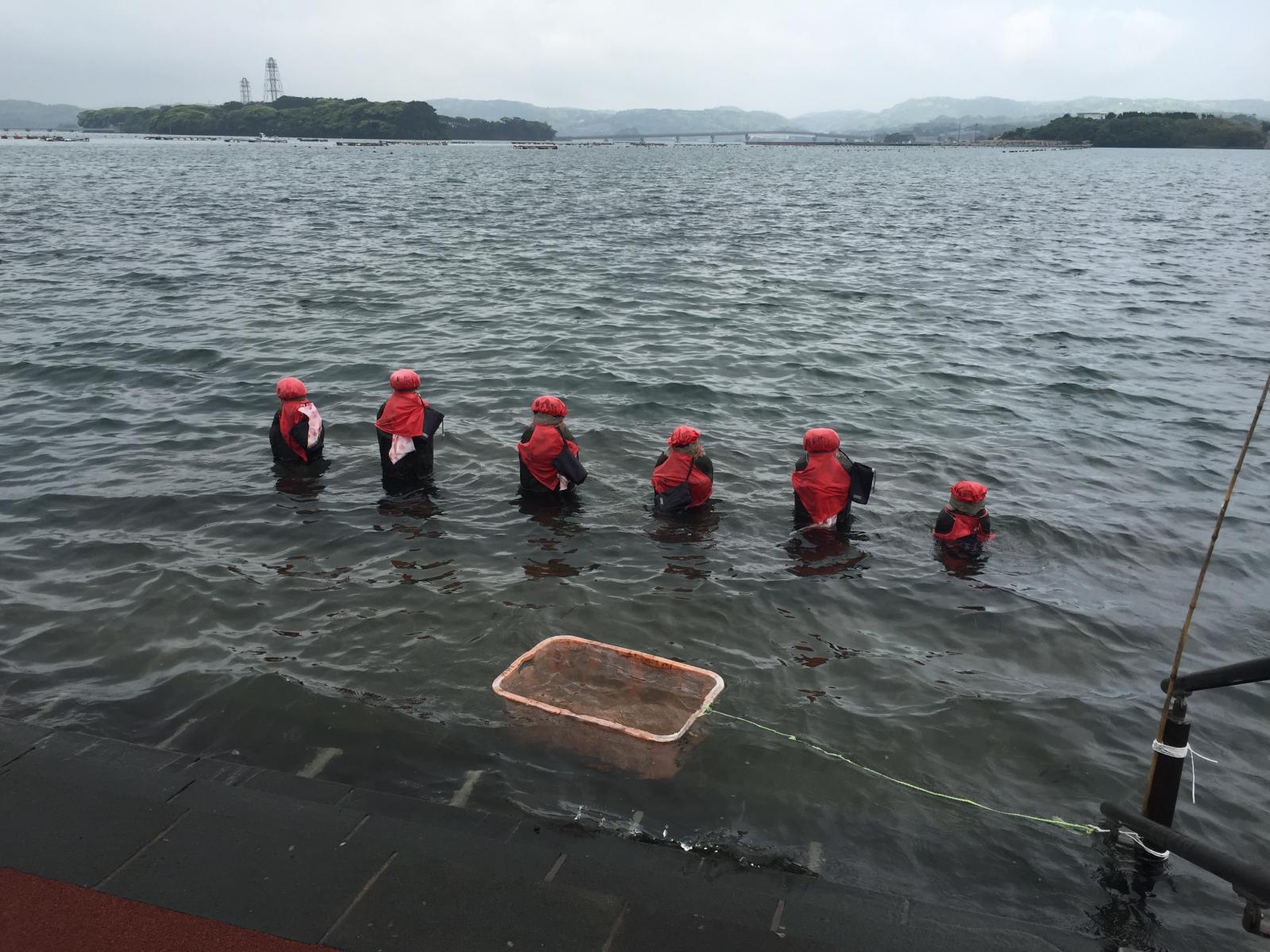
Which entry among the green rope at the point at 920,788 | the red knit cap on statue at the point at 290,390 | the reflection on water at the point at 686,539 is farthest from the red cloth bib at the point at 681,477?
the red knit cap on statue at the point at 290,390

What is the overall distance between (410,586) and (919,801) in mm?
5513

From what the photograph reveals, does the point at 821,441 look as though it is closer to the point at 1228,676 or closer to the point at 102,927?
the point at 1228,676

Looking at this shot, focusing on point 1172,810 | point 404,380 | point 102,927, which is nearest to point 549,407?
point 404,380

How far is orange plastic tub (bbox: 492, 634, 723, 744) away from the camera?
710cm

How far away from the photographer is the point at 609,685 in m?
7.56

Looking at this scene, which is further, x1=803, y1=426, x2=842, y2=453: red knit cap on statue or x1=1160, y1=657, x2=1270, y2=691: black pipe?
x1=803, y1=426, x2=842, y2=453: red knit cap on statue

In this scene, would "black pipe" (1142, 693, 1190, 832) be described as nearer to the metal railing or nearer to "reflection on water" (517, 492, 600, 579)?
the metal railing

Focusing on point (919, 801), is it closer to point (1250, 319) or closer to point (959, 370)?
point (959, 370)

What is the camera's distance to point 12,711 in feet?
22.6

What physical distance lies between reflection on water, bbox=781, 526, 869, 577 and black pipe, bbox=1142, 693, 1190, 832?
5.03 m

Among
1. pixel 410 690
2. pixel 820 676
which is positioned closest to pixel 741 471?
pixel 820 676

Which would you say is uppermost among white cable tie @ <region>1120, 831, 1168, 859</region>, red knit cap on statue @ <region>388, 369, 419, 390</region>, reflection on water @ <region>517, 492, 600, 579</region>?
red knit cap on statue @ <region>388, 369, 419, 390</region>

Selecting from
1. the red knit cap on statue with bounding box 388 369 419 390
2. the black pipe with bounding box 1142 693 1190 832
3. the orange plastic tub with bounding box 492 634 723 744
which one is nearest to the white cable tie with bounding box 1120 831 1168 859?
the black pipe with bounding box 1142 693 1190 832

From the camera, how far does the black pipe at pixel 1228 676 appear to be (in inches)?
153
